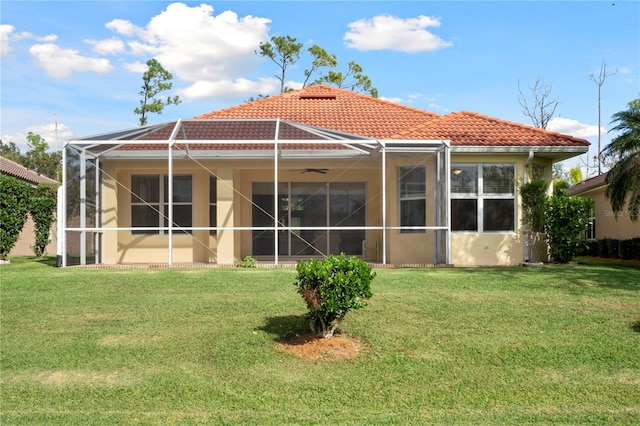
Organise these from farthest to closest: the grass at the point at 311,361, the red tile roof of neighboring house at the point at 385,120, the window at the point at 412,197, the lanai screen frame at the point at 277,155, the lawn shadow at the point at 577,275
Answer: the red tile roof of neighboring house at the point at 385,120 < the window at the point at 412,197 < the lanai screen frame at the point at 277,155 < the lawn shadow at the point at 577,275 < the grass at the point at 311,361

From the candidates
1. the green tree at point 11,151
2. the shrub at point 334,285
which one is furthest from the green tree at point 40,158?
the shrub at point 334,285

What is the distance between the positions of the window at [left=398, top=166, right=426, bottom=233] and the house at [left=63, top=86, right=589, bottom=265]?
0.03 m

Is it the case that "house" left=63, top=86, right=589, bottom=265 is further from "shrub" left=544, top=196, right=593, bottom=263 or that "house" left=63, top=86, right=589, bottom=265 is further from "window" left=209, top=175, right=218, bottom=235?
"shrub" left=544, top=196, right=593, bottom=263

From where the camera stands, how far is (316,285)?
6.59 meters

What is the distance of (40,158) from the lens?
51219mm

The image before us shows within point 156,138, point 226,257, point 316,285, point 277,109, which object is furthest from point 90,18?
point 316,285

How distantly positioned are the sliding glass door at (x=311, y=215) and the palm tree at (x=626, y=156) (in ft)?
25.8

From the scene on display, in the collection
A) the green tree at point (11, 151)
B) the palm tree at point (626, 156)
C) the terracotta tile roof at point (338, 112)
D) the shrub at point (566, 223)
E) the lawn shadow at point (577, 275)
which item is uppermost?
the green tree at point (11, 151)

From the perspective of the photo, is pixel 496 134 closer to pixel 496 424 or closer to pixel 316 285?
pixel 316 285

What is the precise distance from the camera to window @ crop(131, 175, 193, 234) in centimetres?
1592

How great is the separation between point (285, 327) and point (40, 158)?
5075cm

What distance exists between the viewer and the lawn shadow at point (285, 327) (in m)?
7.13

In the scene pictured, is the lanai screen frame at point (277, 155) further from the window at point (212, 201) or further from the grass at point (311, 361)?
the grass at point (311, 361)

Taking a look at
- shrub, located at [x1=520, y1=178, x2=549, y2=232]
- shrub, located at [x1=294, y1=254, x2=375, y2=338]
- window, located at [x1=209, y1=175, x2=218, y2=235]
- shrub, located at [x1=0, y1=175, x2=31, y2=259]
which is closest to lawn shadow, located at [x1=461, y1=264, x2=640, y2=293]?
shrub, located at [x1=520, y1=178, x2=549, y2=232]
